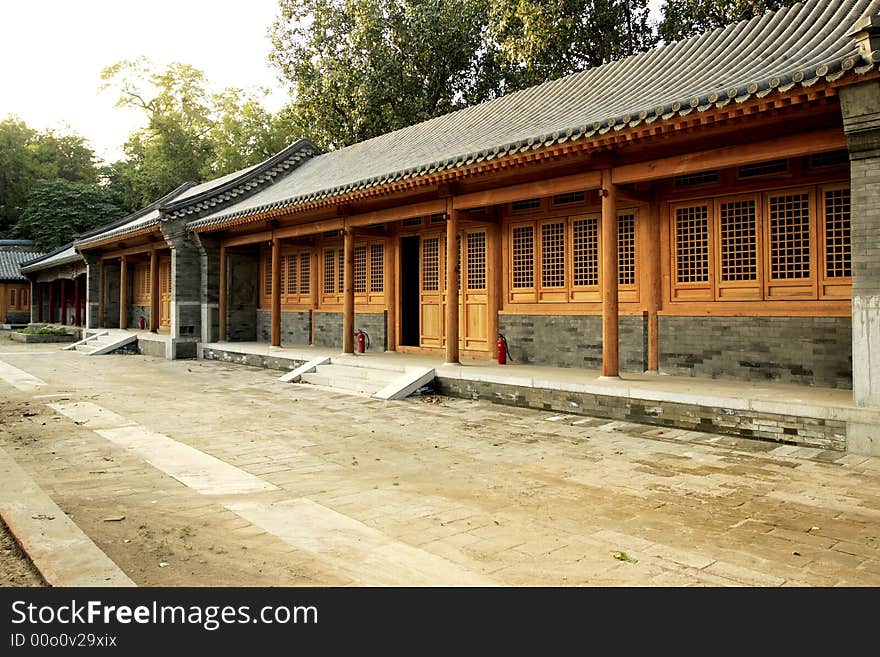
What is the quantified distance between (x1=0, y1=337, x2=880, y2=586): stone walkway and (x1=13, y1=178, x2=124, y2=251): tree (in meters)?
33.3

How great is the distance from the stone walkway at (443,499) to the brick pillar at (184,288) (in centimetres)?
834

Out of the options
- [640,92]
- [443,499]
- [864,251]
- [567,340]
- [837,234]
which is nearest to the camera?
[443,499]

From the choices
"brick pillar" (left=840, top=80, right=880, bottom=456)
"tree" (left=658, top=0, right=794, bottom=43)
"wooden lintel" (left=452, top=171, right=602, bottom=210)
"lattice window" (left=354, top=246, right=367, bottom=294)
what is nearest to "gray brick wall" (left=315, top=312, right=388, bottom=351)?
"lattice window" (left=354, top=246, right=367, bottom=294)

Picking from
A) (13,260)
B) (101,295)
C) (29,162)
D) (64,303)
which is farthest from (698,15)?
(29,162)

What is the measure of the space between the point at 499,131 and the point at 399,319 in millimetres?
3989

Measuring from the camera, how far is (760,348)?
302 inches

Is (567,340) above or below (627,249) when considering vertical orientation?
below

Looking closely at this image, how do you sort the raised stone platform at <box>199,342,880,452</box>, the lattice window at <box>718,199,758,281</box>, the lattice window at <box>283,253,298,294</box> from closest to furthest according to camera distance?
1. the raised stone platform at <box>199,342,880,452</box>
2. the lattice window at <box>718,199,758,281</box>
3. the lattice window at <box>283,253,298,294</box>

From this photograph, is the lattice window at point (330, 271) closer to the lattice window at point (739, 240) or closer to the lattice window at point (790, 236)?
the lattice window at point (739, 240)

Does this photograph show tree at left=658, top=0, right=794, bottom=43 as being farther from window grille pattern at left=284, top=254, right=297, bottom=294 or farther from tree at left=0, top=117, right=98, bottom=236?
tree at left=0, top=117, right=98, bottom=236

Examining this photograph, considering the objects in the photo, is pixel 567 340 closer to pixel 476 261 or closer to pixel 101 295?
pixel 476 261

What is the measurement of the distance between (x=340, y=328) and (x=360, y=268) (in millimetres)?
1410

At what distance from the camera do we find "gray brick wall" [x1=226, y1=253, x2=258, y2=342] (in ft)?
54.1

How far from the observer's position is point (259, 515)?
411cm
